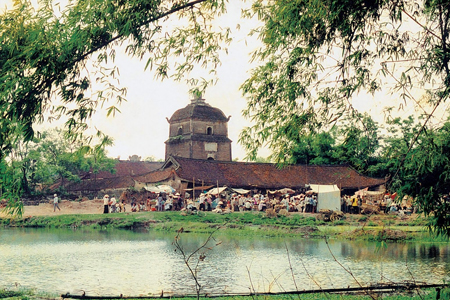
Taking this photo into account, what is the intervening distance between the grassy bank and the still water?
214 centimetres

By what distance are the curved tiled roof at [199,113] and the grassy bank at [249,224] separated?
96.4 ft

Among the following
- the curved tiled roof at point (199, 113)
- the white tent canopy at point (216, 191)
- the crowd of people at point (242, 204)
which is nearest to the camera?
the crowd of people at point (242, 204)

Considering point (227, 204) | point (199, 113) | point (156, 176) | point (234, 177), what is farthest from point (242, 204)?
point (199, 113)

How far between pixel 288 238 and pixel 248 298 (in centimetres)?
1550

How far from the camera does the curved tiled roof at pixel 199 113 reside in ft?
205

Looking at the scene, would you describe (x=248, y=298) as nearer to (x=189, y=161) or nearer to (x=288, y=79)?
(x=288, y=79)

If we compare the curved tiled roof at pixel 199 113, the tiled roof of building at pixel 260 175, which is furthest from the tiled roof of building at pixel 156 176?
the curved tiled roof at pixel 199 113

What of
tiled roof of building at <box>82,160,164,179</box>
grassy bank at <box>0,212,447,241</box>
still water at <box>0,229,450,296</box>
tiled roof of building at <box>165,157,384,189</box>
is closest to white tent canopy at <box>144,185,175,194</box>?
tiled roof of building at <box>165,157,384,189</box>

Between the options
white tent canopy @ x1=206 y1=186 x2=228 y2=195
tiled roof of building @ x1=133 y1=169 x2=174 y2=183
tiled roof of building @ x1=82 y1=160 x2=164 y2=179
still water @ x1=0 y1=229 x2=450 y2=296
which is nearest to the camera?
still water @ x1=0 y1=229 x2=450 y2=296

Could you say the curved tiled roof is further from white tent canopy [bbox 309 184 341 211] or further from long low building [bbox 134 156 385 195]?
white tent canopy [bbox 309 184 341 211]

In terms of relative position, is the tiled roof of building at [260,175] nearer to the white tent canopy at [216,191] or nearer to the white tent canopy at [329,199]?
the white tent canopy at [216,191]

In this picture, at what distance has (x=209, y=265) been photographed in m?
16.1

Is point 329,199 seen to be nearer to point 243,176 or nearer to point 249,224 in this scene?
point 249,224

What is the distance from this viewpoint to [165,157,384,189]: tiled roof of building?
151 ft
